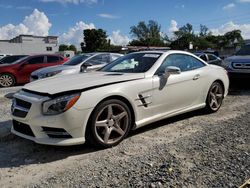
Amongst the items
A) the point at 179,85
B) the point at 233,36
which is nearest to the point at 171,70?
the point at 179,85

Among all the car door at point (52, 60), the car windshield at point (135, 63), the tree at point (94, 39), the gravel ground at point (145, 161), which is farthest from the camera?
the tree at point (94, 39)

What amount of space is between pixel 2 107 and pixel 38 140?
3.95 metres

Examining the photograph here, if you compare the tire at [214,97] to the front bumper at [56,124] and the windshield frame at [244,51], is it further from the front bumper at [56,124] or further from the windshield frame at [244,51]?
the windshield frame at [244,51]

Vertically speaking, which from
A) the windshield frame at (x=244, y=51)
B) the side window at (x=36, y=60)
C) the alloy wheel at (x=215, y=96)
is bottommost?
the alloy wheel at (x=215, y=96)

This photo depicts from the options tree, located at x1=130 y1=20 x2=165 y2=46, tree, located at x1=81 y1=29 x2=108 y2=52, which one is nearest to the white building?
tree, located at x1=81 y1=29 x2=108 y2=52

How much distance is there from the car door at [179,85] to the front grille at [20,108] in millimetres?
1966

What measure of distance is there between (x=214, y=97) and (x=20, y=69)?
30.5ft

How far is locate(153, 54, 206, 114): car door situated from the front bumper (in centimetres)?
142

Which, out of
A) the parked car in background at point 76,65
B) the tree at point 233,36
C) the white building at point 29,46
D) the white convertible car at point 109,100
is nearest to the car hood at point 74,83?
the white convertible car at point 109,100

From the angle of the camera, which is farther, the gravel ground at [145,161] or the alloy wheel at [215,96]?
the alloy wheel at [215,96]

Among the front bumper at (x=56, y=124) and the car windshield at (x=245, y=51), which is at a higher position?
the car windshield at (x=245, y=51)

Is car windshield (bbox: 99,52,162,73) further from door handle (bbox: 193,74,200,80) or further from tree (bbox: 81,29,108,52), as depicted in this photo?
tree (bbox: 81,29,108,52)

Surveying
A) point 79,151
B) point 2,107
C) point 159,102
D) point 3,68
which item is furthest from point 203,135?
point 3,68

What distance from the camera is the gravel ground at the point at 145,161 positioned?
11.1 feet
